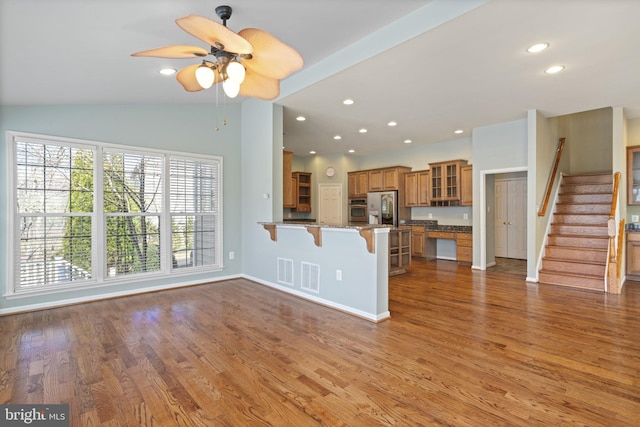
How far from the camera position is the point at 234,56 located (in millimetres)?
2400

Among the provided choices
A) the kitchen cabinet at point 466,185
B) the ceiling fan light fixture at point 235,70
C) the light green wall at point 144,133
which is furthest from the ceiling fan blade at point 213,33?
the kitchen cabinet at point 466,185

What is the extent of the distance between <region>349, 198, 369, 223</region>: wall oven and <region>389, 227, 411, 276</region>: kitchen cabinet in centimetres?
268

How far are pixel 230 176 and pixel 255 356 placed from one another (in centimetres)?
356

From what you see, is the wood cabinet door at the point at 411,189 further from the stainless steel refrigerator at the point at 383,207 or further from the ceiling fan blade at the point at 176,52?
the ceiling fan blade at the point at 176,52

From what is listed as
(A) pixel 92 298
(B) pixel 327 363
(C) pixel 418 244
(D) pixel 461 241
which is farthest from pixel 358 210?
(B) pixel 327 363

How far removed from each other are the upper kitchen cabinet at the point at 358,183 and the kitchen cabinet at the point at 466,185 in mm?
2488

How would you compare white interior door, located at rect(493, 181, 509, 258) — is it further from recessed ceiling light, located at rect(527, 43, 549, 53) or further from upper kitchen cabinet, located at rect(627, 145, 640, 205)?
recessed ceiling light, located at rect(527, 43, 549, 53)

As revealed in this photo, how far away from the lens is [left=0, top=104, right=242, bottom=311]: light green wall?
12.1 ft

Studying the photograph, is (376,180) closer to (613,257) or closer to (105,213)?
(613,257)

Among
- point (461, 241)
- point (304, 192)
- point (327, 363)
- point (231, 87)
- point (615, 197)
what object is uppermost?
point (231, 87)

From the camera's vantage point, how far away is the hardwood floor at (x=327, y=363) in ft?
6.21

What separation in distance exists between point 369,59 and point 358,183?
5716 millimetres

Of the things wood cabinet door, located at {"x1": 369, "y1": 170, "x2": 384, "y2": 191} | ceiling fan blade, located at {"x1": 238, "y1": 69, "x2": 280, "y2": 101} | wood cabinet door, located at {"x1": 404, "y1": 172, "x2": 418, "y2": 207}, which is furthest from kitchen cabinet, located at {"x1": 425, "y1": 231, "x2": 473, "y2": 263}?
ceiling fan blade, located at {"x1": 238, "y1": 69, "x2": 280, "y2": 101}

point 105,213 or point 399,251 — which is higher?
point 105,213
